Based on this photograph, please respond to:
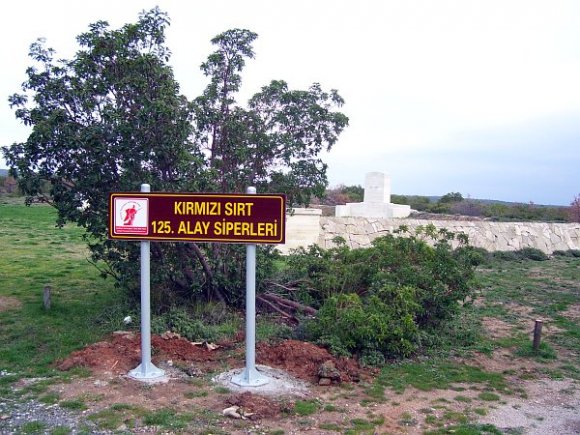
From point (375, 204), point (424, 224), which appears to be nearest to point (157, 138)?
point (424, 224)

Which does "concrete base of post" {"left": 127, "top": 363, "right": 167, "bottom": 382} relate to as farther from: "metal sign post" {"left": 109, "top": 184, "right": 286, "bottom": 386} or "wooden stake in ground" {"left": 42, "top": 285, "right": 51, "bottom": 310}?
"wooden stake in ground" {"left": 42, "top": 285, "right": 51, "bottom": 310}

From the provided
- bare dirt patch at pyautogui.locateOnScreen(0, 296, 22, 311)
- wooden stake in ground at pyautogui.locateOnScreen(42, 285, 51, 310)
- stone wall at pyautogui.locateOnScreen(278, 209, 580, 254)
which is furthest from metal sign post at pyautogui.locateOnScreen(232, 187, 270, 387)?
stone wall at pyautogui.locateOnScreen(278, 209, 580, 254)

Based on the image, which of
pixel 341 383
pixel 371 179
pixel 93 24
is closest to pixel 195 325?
pixel 341 383

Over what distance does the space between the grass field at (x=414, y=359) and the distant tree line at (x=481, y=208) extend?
17077 millimetres

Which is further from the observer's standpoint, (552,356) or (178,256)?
(178,256)

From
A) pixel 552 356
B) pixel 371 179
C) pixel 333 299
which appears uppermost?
pixel 371 179

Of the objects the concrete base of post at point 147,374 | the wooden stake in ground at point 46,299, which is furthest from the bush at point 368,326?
the wooden stake in ground at point 46,299

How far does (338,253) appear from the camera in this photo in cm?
991

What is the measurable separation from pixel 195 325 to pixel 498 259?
14.4m

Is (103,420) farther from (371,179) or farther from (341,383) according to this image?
(371,179)

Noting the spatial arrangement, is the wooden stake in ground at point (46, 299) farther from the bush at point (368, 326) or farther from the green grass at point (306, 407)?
the green grass at point (306, 407)

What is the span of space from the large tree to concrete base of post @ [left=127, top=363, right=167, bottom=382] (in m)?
2.27

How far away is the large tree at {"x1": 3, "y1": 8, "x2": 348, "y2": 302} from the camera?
7.81 meters

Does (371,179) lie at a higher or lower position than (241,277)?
higher
